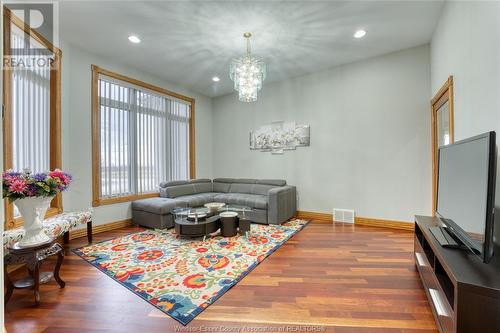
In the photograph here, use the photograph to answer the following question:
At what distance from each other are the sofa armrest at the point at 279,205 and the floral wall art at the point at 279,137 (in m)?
1.04

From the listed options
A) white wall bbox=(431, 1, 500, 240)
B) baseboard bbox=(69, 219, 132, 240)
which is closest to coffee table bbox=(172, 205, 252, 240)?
baseboard bbox=(69, 219, 132, 240)

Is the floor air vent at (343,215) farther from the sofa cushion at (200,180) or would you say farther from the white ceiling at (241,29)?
the sofa cushion at (200,180)

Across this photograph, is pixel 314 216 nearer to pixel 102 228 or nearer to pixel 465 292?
pixel 465 292

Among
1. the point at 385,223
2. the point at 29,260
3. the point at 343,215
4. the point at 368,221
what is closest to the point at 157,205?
the point at 29,260

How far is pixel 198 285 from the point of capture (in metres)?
2.31

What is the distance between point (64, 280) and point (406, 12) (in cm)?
502

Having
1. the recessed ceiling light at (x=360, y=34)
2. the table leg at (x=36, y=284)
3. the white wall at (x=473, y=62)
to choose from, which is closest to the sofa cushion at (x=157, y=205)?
the table leg at (x=36, y=284)

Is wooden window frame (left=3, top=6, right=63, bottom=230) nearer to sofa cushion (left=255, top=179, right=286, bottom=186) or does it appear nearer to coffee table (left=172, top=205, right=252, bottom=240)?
coffee table (left=172, top=205, right=252, bottom=240)

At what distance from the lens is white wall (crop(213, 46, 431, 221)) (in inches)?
155

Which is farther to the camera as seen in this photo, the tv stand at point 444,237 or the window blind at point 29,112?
the window blind at point 29,112

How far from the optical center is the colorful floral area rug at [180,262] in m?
2.13

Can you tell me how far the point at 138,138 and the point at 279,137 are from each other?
297 cm

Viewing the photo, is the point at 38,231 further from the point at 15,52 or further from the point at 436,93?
the point at 436,93

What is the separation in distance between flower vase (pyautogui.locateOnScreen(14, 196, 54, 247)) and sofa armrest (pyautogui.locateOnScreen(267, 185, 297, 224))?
314 centimetres
